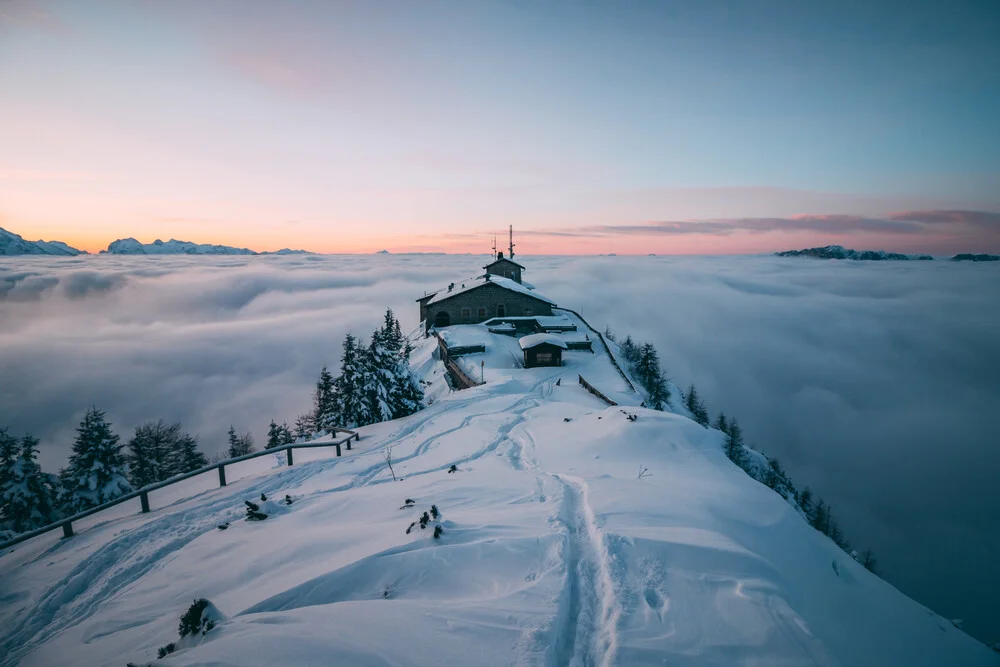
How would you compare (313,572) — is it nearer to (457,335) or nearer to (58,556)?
(58,556)

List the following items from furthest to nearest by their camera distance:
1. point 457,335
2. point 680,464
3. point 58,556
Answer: point 457,335, point 680,464, point 58,556

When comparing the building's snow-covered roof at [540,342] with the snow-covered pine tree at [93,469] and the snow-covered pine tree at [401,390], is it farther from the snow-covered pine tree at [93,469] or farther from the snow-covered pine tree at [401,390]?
the snow-covered pine tree at [93,469]

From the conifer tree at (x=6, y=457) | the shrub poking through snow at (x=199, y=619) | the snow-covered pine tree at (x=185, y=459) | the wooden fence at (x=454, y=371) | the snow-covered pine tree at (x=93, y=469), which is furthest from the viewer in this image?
the snow-covered pine tree at (x=185, y=459)

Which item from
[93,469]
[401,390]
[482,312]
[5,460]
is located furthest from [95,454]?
[482,312]

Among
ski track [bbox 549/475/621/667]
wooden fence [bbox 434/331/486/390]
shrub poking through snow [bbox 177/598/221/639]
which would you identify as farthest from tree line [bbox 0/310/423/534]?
ski track [bbox 549/475/621/667]

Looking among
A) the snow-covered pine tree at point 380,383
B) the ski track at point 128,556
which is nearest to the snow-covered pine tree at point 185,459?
the snow-covered pine tree at point 380,383

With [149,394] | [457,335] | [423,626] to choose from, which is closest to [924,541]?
[457,335]
